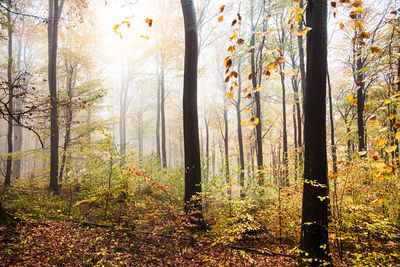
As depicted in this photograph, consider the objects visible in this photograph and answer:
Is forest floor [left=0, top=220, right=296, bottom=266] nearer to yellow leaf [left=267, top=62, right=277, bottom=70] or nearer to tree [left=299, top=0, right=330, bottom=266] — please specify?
tree [left=299, top=0, right=330, bottom=266]

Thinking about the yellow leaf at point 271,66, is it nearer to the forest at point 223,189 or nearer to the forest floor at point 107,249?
the forest at point 223,189

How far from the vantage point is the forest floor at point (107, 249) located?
3.79 m

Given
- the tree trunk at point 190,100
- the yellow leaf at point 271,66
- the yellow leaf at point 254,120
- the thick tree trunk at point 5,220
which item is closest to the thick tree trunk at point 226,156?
the tree trunk at point 190,100

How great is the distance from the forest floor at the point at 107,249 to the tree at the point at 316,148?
0.58 meters

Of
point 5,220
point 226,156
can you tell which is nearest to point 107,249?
point 5,220

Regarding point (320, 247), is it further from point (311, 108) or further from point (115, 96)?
point (115, 96)

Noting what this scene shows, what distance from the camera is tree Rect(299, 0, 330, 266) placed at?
3.40 meters

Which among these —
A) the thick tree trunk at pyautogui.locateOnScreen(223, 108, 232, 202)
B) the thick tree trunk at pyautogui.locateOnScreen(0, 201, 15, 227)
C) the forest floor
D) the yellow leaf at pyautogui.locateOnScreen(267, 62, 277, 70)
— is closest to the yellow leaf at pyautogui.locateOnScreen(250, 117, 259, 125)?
the yellow leaf at pyautogui.locateOnScreen(267, 62, 277, 70)

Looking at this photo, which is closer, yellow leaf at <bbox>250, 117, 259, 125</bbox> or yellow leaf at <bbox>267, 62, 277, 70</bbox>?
yellow leaf at <bbox>267, 62, 277, 70</bbox>

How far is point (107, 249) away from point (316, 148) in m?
5.00

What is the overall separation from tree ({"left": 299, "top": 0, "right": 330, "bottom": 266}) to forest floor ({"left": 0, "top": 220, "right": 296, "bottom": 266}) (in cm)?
58

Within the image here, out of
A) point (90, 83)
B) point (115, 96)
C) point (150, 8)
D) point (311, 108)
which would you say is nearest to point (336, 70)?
point (150, 8)

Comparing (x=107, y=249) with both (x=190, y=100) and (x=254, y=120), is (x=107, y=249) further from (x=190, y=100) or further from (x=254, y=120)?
(x=254, y=120)

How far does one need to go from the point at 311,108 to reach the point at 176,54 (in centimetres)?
968
